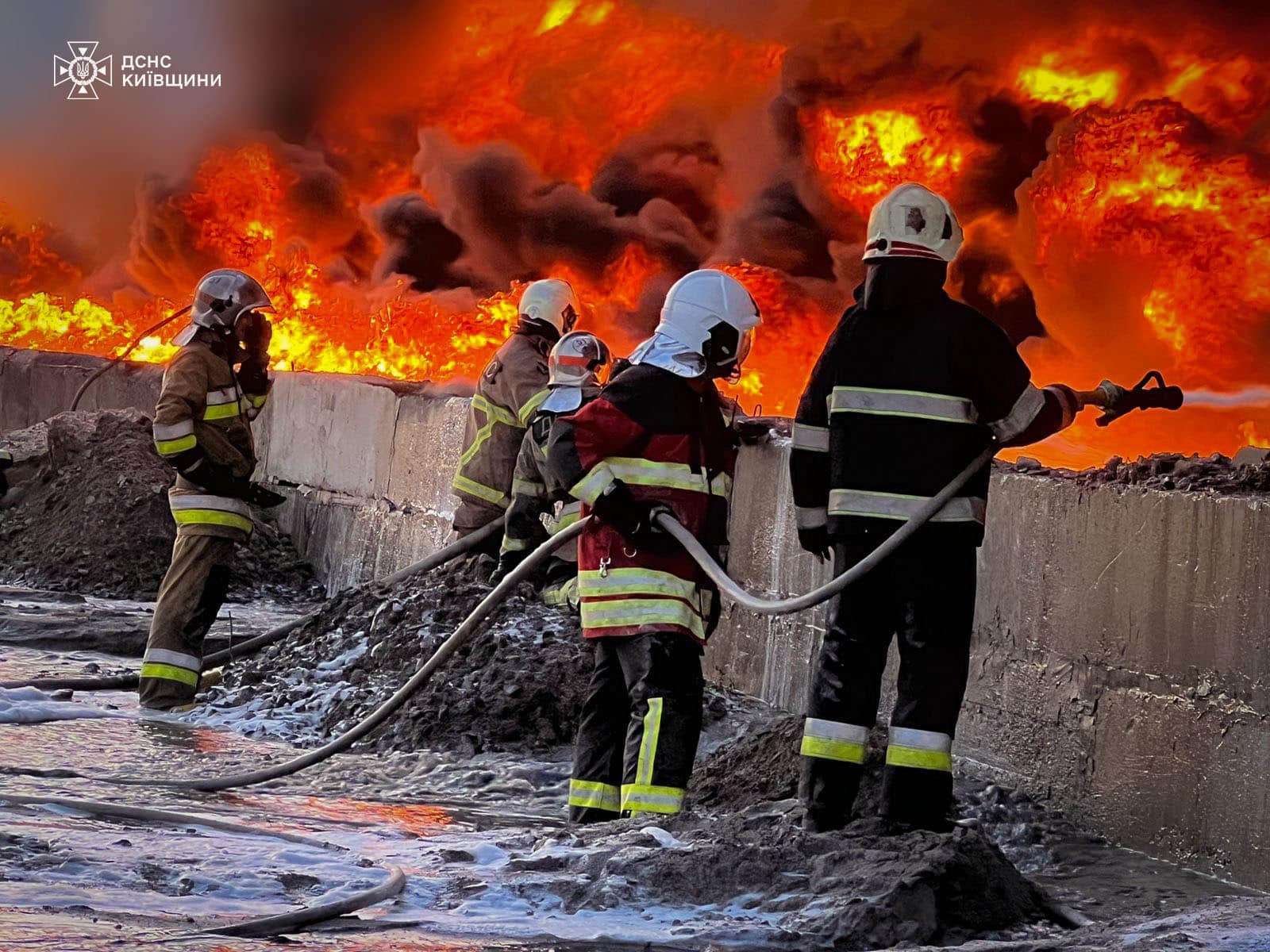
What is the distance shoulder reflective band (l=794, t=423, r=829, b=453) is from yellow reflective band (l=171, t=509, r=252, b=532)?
4000 millimetres

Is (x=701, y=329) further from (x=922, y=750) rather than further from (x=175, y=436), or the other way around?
(x=175, y=436)

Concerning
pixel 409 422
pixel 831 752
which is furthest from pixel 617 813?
pixel 409 422

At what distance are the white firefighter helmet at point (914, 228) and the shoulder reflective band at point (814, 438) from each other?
534mm

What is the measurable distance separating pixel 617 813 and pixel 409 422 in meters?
6.84

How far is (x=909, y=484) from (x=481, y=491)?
4.27 m

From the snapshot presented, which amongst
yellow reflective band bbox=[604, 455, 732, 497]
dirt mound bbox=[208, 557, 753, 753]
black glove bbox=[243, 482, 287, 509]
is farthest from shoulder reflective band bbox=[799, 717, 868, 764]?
black glove bbox=[243, 482, 287, 509]

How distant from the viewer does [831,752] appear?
195 inches

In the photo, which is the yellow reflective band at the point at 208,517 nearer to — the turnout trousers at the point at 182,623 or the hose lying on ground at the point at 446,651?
the turnout trousers at the point at 182,623

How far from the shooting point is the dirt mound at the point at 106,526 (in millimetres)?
12719

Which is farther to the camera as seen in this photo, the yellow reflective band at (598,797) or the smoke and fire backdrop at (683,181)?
the smoke and fire backdrop at (683,181)

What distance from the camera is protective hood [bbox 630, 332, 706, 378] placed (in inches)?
216

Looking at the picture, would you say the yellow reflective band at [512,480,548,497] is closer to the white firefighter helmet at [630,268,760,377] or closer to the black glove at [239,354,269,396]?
the black glove at [239,354,269,396]

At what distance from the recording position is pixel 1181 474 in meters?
5.73

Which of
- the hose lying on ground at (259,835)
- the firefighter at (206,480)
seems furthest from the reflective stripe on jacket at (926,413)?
the firefighter at (206,480)
